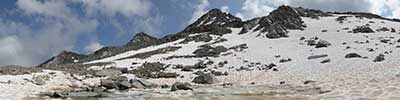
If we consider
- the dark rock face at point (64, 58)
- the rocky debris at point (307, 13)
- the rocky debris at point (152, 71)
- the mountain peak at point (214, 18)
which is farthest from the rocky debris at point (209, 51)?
the mountain peak at point (214, 18)

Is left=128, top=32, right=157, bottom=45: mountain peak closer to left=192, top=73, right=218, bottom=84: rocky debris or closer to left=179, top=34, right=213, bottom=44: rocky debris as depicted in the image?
left=179, top=34, right=213, bottom=44: rocky debris

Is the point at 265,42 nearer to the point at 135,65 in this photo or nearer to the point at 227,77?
the point at 135,65

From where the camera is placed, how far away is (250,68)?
46062 millimetres

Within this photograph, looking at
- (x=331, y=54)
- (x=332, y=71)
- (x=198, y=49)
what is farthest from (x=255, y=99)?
(x=198, y=49)

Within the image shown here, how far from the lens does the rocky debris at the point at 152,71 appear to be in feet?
138

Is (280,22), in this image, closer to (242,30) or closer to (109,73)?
(242,30)

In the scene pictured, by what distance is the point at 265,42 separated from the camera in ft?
222

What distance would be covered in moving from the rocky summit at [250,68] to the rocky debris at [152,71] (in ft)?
0.22

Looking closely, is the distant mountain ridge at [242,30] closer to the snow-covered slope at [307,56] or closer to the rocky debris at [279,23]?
the rocky debris at [279,23]

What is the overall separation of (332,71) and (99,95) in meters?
19.5

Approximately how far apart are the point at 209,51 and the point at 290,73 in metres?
21.8

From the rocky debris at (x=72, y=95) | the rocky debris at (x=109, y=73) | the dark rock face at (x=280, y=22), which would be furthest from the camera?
the dark rock face at (x=280, y=22)

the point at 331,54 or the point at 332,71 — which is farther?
the point at 331,54

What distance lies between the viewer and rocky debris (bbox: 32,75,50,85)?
31691mm
